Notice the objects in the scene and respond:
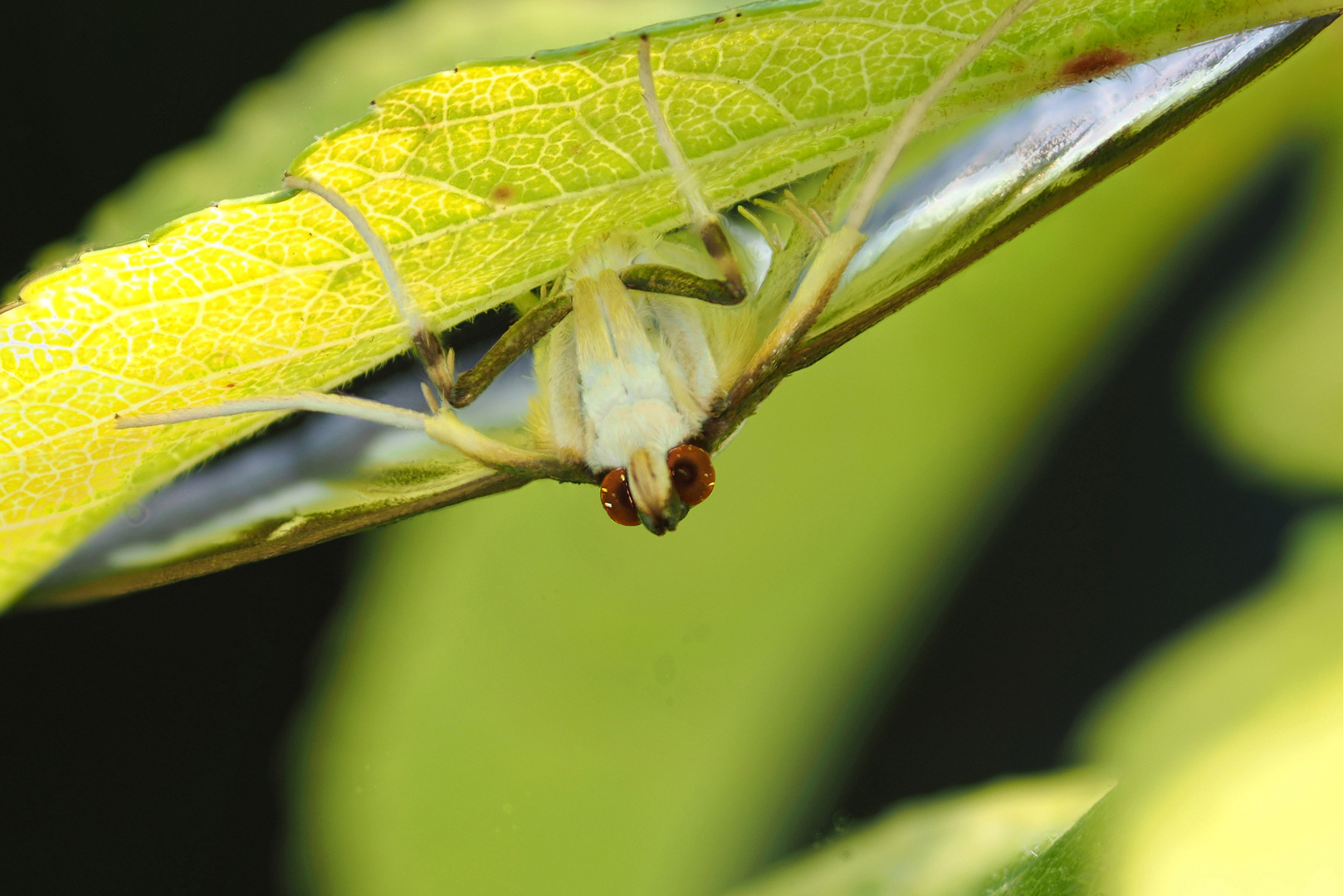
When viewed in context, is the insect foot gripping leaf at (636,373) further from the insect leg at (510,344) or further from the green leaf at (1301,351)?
the green leaf at (1301,351)

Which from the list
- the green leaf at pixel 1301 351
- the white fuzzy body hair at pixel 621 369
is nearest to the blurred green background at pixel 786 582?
the green leaf at pixel 1301 351

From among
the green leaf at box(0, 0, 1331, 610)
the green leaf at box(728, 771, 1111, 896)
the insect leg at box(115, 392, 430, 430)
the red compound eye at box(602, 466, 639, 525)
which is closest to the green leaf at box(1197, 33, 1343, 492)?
the green leaf at box(728, 771, 1111, 896)

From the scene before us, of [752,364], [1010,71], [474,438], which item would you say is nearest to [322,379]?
[474,438]

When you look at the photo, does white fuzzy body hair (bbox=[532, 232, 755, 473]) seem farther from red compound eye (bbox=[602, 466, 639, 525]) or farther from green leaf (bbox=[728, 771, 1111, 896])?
green leaf (bbox=[728, 771, 1111, 896])

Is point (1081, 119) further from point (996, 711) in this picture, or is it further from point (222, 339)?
point (996, 711)

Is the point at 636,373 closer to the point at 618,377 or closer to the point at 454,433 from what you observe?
the point at 618,377

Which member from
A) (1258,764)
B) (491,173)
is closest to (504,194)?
(491,173)

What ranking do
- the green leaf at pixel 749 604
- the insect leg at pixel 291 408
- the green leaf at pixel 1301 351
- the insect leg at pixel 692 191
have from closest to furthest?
1. the insect leg at pixel 692 191
2. the insect leg at pixel 291 408
3. the green leaf at pixel 1301 351
4. the green leaf at pixel 749 604
